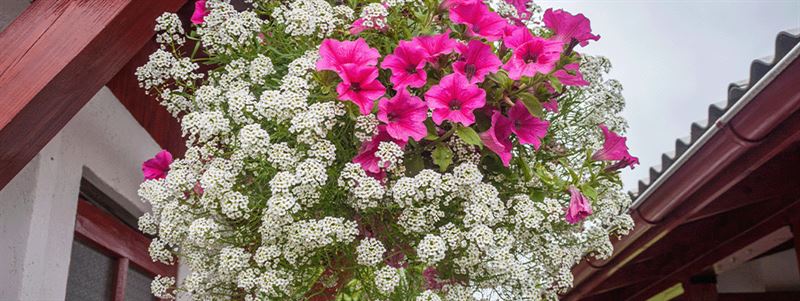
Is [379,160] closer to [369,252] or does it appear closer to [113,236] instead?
[369,252]

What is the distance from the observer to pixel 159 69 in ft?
4.42

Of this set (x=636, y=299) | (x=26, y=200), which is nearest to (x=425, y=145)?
(x=26, y=200)

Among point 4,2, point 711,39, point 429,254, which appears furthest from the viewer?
point 711,39

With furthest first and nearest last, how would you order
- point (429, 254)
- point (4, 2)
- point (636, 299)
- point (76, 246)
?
point (636, 299) < point (76, 246) < point (4, 2) < point (429, 254)

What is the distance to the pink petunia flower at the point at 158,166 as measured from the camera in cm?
141

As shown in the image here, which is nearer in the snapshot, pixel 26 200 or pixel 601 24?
pixel 26 200

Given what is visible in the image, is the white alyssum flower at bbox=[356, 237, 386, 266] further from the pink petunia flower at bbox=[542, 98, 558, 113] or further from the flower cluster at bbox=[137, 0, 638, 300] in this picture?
the pink petunia flower at bbox=[542, 98, 558, 113]

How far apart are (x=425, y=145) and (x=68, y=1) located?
1.81 feet

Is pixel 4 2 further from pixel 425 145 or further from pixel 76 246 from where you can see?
pixel 425 145

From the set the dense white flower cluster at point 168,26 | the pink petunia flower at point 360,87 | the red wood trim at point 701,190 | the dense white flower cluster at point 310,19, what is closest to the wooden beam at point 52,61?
the dense white flower cluster at point 168,26

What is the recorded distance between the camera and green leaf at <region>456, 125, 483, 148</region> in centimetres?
116

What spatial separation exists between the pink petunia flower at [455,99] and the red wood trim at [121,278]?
5.33 ft

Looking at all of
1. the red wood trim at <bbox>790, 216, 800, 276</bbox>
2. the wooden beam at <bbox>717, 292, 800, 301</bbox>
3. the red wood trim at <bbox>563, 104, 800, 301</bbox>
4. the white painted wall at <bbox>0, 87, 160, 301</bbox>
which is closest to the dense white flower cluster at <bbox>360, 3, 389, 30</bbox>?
the white painted wall at <bbox>0, 87, 160, 301</bbox>

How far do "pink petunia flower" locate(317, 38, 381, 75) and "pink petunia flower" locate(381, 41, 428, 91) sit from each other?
26 millimetres
